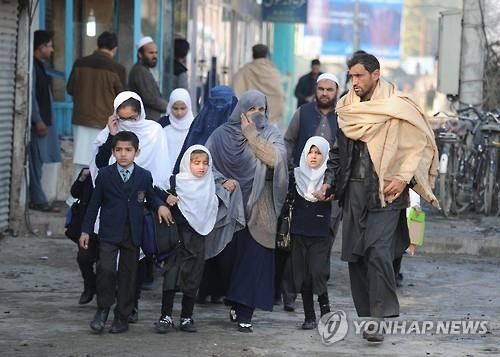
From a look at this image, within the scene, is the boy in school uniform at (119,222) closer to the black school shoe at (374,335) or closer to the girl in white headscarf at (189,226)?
the girl in white headscarf at (189,226)

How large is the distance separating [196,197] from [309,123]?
1644 mm

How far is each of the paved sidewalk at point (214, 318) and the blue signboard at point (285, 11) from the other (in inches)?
639

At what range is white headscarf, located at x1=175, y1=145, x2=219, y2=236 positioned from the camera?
796 cm

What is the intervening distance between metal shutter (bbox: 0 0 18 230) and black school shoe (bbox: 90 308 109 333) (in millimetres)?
4032

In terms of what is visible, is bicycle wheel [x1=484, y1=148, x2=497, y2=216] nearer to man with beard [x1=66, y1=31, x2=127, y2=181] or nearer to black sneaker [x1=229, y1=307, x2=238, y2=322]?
man with beard [x1=66, y1=31, x2=127, y2=181]

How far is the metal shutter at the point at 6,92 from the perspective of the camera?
11453 mm

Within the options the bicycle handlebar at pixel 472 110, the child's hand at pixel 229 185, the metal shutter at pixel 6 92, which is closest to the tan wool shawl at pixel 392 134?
the child's hand at pixel 229 185

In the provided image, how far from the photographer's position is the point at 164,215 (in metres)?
7.83

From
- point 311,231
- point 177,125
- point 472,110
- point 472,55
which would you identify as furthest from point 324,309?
point 472,55

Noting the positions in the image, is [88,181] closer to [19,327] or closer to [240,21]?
[19,327]

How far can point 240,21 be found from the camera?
27344mm

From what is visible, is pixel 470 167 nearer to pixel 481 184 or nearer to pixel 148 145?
pixel 481 184

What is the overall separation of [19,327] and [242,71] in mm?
9854

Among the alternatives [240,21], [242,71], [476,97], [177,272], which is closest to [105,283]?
[177,272]
